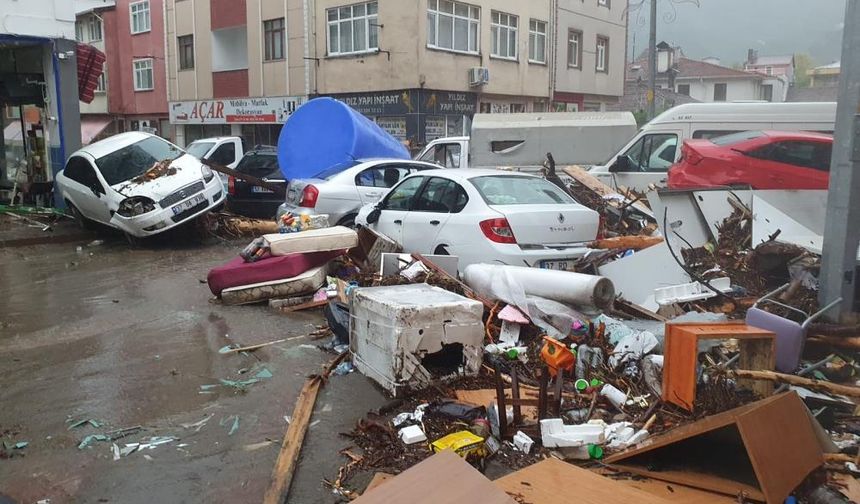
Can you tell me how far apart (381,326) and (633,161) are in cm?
877

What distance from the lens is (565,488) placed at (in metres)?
3.37

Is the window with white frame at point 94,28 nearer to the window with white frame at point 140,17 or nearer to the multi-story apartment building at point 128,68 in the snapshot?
the multi-story apartment building at point 128,68

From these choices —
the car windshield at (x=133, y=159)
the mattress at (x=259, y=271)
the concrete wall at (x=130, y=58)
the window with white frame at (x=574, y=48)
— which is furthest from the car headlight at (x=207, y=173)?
the concrete wall at (x=130, y=58)

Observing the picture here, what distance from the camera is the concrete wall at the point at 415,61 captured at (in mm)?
22375

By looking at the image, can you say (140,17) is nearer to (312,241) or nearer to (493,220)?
(312,241)

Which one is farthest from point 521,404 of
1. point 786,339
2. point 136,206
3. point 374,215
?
point 136,206

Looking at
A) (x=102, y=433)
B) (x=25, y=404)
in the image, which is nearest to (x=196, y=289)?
(x=25, y=404)

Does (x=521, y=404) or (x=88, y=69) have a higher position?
(x=88, y=69)

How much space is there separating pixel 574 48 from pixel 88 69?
19.9 m

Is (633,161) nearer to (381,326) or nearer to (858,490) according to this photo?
(381,326)

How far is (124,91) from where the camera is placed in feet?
114

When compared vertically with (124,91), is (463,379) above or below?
below

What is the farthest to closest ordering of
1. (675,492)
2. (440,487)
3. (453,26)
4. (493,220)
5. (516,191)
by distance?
(453,26) → (516,191) → (493,220) → (675,492) → (440,487)

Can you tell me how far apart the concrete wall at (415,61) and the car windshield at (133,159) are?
36.5ft
